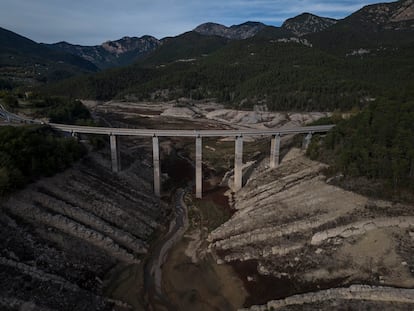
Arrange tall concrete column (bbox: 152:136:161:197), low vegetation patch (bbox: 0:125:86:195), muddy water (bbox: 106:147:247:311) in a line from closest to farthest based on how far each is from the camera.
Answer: muddy water (bbox: 106:147:247:311), low vegetation patch (bbox: 0:125:86:195), tall concrete column (bbox: 152:136:161:197)

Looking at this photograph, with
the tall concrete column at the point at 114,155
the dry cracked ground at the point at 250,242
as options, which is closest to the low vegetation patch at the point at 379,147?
the dry cracked ground at the point at 250,242

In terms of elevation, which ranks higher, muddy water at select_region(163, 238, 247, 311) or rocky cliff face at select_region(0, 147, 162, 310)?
rocky cliff face at select_region(0, 147, 162, 310)

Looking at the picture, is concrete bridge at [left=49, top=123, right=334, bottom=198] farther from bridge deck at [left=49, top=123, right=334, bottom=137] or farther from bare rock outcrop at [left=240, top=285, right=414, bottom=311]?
bare rock outcrop at [left=240, top=285, right=414, bottom=311]

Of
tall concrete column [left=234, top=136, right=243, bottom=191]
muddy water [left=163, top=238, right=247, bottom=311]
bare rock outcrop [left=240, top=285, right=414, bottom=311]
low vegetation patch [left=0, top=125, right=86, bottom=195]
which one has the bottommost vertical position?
muddy water [left=163, top=238, right=247, bottom=311]

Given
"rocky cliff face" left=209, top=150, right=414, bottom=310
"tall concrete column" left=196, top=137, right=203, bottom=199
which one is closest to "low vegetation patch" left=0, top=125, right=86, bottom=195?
"tall concrete column" left=196, top=137, right=203, bottom=199

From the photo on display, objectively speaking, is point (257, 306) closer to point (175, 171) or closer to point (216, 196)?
point (216, 196)

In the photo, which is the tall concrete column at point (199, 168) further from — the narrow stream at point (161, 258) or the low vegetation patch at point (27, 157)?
the low vegetation patch at point (27, 157)
